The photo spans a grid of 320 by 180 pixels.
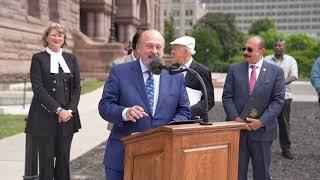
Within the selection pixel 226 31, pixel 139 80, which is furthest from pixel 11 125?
pixel 226 31

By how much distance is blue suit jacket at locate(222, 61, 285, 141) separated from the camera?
6133mm

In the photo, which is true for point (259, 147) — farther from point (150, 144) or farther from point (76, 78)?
point (150, 144)

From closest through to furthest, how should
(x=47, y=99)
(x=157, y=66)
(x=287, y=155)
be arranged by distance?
(x=157, y=66) → (x=47, y=99) → (x=287, y=155)

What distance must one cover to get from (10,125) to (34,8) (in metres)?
13.8

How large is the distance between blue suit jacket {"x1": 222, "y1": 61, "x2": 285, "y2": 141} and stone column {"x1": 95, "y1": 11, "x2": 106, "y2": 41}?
3192 centimetres

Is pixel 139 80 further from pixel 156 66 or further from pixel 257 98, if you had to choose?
pixel 257 98

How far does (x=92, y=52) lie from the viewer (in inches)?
1246

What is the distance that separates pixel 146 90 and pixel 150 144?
2.56 ft

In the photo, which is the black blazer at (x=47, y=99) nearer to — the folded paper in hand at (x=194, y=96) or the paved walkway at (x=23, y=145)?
the folded paper in hand at (x=194, y=96)

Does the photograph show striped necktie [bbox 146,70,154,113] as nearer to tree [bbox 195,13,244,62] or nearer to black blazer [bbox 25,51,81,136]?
black blazer [bbox 25,51,81,136]

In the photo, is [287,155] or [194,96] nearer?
[194,96]

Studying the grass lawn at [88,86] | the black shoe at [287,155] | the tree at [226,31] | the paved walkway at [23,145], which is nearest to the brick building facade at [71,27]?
the grass lawn at [88,86]

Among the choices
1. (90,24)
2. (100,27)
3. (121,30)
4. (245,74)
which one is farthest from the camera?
(121,30)

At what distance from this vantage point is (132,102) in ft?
14.0
